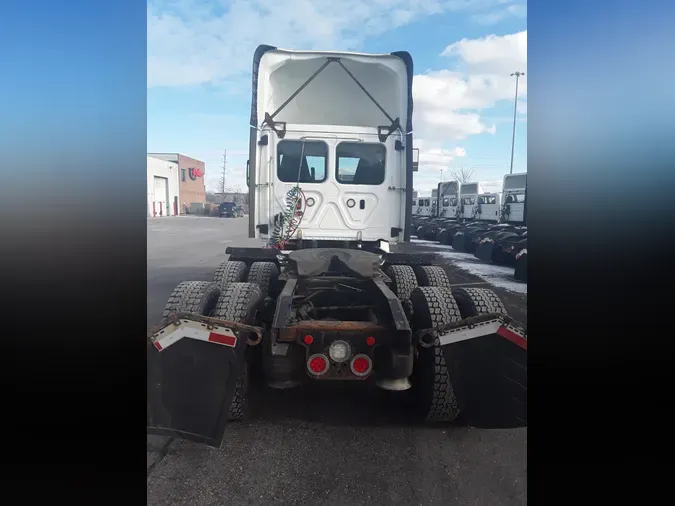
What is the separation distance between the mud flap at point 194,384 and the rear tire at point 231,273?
2.02 meters

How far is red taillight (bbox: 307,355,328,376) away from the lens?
2561mm

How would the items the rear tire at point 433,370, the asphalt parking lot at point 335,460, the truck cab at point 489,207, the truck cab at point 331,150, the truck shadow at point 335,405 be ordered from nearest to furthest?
the asphalt parking lot at point 335,460 → the rear tire at point 433,370 → the truck shadow at point 335,405 → the truck cab at point 331,150 → the truck cab at point 489,207

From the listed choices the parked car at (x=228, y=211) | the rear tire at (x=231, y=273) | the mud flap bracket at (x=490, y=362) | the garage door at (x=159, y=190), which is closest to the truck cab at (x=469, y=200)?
the parked car at (x=228, y=211)

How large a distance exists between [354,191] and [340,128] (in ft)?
2.45

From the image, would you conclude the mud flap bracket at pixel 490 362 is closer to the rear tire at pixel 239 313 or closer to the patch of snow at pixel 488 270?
the rear tire at pixel 239 313

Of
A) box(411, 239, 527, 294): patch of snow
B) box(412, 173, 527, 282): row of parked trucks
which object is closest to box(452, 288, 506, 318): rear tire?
box(412, 173, 527, 282): row of parked trucks

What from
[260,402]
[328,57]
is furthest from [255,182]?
[260,402]

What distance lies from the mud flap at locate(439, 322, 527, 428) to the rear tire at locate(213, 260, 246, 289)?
8.83 feet

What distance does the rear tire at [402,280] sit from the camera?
4459mm

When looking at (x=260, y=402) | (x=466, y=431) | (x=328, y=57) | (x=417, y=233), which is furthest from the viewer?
(x=417, y=233)

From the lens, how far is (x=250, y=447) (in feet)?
8.72
